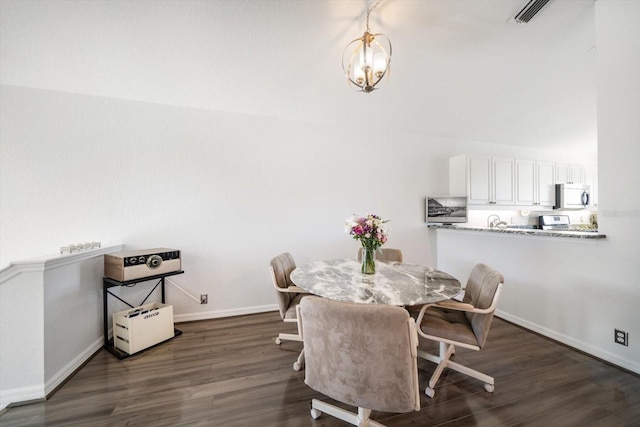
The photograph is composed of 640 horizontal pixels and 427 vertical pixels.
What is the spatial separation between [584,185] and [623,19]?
3.78 m

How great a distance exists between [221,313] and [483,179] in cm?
448

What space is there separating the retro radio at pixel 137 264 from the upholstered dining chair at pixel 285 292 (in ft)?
3.99

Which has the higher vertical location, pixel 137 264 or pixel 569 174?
pixel 569 174

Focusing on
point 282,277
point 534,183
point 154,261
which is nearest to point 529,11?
point 534,183

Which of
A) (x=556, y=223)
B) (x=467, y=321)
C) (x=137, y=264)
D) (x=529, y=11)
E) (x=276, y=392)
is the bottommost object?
(x=276, y=392)

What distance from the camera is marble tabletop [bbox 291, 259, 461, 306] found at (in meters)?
1.45

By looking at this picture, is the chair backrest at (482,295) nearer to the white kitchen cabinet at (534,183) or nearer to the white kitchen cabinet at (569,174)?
the white kitchen cabinet at (534,183)

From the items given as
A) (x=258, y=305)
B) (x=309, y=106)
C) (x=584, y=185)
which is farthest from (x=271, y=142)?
(x=584, y=185)

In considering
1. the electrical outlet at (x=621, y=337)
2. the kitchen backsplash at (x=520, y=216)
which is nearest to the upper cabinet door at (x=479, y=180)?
the kitchen backsplash at (x=520, y=216)

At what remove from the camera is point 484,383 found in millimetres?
1749

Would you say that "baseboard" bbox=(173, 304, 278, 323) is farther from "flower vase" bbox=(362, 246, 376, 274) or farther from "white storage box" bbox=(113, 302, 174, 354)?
"flower vase" bbox=(362, 246, 376, 274)

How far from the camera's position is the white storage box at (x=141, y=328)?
2126 mm

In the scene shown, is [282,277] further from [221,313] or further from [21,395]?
[21,395]

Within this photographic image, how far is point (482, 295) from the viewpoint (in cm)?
166
